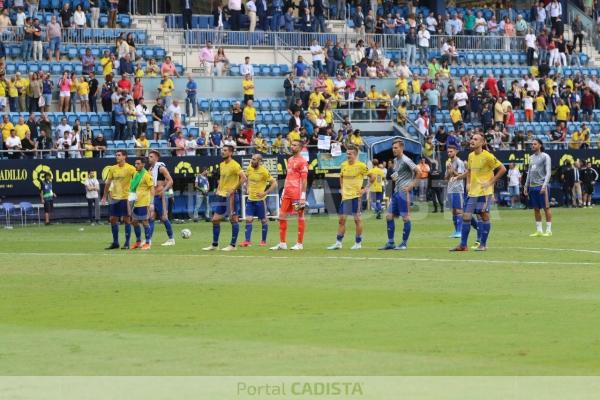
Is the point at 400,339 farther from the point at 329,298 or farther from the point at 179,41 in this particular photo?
the point at 179,41

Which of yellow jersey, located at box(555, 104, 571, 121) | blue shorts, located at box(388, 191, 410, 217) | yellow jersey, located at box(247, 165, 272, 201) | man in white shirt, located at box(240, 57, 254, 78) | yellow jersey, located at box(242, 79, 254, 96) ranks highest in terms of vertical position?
man in white shirt, located at box(240, 57, 254, 78)

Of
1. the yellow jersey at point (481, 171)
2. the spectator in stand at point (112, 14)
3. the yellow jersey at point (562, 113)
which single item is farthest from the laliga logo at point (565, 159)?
the yellow jersey at point (481, 171)

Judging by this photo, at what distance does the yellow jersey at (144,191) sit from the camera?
90.8 feet

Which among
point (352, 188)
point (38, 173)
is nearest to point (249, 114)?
point (38, 173)

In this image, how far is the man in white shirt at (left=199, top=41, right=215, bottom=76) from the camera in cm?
4925

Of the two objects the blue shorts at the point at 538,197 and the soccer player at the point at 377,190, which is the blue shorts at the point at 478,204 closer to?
the blue shorts at the point at 538,197

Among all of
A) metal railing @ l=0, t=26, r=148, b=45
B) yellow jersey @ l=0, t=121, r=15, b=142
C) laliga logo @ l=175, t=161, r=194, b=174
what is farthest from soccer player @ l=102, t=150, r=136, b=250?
metal railing @ l=0, t=26, r=148, b=45

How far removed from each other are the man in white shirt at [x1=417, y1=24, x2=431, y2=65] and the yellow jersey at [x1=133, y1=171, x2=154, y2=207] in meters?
29.2

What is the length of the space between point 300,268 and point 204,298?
457cm

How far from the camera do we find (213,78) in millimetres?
49000

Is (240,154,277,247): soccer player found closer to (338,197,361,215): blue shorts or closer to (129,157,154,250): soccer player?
(338,197,361,215): blue shorts

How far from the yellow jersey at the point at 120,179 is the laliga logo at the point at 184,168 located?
15.2 metres

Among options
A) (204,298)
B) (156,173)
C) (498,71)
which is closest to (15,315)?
(204,298)
